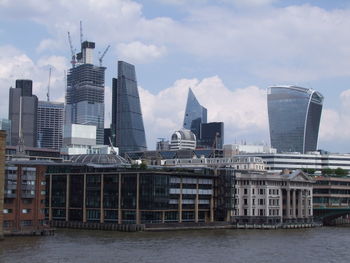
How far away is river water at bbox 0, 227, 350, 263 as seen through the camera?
11050 centimetres

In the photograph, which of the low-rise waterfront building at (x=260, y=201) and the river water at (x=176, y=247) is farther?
the low-rise waterfront building at (x=260, y=201)

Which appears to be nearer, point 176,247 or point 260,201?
point 176,247

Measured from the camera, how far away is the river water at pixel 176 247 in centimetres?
11050

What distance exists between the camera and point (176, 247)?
126188 mm

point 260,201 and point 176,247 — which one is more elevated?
point 260,201

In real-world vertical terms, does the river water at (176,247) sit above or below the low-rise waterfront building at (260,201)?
below

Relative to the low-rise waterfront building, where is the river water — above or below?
below

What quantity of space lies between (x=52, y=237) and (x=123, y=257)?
34583 millimetres

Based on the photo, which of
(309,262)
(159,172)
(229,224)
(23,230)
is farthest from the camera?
(229,224)

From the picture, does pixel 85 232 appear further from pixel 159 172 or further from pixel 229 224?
pixel 229 224

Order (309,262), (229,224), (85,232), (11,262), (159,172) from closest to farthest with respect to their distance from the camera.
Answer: (11,262), (309,262), (85,232), (159,172), (229,224)

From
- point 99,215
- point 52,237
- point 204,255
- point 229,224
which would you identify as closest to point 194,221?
point 229,224

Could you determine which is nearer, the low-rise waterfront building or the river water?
the river water

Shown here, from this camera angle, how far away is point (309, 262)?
110188 mm
